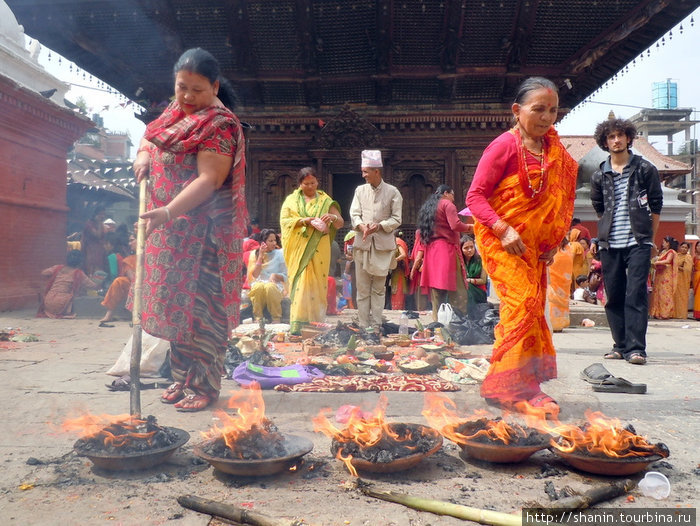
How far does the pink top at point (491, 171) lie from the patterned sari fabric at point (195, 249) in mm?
1403

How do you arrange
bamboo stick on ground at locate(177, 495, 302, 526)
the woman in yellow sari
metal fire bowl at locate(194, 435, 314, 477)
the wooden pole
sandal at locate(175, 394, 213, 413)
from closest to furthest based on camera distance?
bamboo stick on ground at locate(177, 495, 302, 526) → metal fire bowl at locate(194, 435, 314, 477) → the wooden pole → sandal at locate(175, 394, 213, 413) → the woman in yellow sari

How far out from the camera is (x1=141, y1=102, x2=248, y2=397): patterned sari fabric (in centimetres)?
294

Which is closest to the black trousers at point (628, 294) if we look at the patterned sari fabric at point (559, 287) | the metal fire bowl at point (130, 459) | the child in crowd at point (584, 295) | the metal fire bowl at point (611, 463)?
the patterned sari fabric at point (559, 287)

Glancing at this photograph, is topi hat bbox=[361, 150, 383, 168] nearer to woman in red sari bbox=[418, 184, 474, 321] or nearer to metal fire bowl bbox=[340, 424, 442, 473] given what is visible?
woman in red sari bbox=[418, 184, 474, 321]

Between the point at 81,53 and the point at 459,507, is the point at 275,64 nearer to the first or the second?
the point at 81,53

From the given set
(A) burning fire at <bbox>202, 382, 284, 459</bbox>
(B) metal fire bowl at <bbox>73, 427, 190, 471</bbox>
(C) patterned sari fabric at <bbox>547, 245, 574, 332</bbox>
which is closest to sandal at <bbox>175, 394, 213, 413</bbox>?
(A) burning fire at <bbox>202, 382, 284, 459</bbox>

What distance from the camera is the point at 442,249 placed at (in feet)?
22.1

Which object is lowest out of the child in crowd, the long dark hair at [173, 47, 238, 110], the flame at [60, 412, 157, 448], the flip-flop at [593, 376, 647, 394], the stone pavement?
the stone pavement

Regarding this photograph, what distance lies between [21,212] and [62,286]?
2.00 m

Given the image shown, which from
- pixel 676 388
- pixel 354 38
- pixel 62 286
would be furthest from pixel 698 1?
pixel 62 286

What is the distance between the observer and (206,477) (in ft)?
7.02

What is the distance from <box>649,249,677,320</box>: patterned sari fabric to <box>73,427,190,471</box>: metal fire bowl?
447 inches

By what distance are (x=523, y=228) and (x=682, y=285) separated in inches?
408

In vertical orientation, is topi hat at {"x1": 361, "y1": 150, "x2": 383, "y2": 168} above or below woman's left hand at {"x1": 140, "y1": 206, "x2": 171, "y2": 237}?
above
